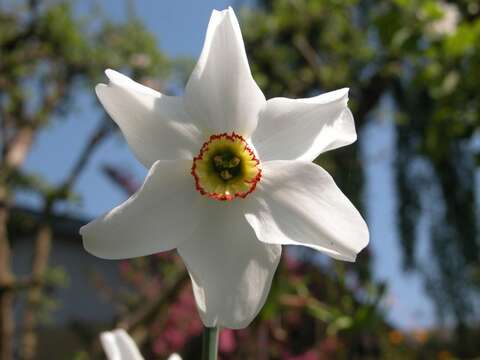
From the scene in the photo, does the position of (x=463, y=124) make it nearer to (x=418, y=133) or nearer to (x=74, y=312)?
(x=418, y=133)

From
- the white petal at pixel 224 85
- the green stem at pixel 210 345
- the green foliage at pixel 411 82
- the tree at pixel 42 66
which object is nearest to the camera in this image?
the green stem at pixel 210 345

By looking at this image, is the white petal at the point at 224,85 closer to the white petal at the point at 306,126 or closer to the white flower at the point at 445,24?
the white petal at the point at 306,126

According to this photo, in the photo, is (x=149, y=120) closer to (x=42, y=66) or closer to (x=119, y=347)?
(x=119, y=347)

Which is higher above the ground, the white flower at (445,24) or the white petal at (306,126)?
the white flower at (445,24)

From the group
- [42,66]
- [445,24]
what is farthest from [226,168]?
[42,66]

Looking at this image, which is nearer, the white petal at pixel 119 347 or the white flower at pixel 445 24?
the white petal at pixel 119 347

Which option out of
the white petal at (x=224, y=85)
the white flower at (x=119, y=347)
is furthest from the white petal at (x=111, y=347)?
the white petal at (x=224, y=85)

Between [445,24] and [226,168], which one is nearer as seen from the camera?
[226,168]
